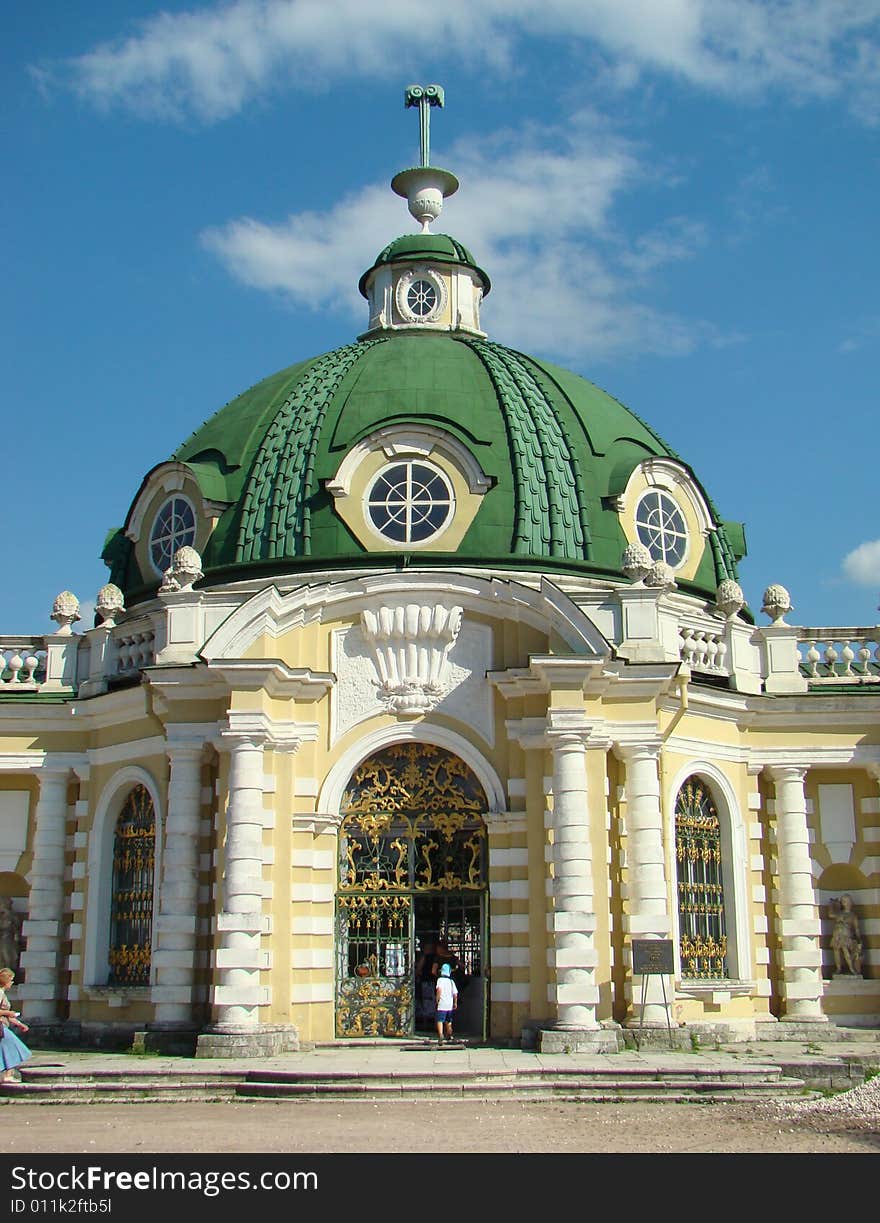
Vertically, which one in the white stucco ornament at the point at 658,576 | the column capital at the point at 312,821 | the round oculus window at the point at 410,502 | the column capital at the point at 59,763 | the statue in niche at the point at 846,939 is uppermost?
the round oculus window at the point at 410,502

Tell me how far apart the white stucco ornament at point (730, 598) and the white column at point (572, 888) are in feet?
17.2

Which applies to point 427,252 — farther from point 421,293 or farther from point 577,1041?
point 577,1041

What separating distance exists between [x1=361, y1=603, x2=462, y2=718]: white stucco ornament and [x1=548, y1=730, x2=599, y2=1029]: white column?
88.4 inches

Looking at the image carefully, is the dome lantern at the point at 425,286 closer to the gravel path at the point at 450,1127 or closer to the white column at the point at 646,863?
the white column at the point at 646,863

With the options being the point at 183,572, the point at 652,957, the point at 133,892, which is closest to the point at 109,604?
the point at 183,572

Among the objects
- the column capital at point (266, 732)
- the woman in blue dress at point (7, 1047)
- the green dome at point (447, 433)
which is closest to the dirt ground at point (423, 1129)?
the woman in blue dress at point (7, 1047)

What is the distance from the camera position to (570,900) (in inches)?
758

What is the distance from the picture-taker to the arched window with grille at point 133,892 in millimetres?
22516

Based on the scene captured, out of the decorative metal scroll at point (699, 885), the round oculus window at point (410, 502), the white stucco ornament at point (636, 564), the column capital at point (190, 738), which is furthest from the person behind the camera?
the round oculus window at point (410, 502)

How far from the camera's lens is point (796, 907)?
22984 mm

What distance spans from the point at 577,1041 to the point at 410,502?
8866 mm

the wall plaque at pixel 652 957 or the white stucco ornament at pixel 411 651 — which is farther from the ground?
the white stucco ornament at pixel 411 651
